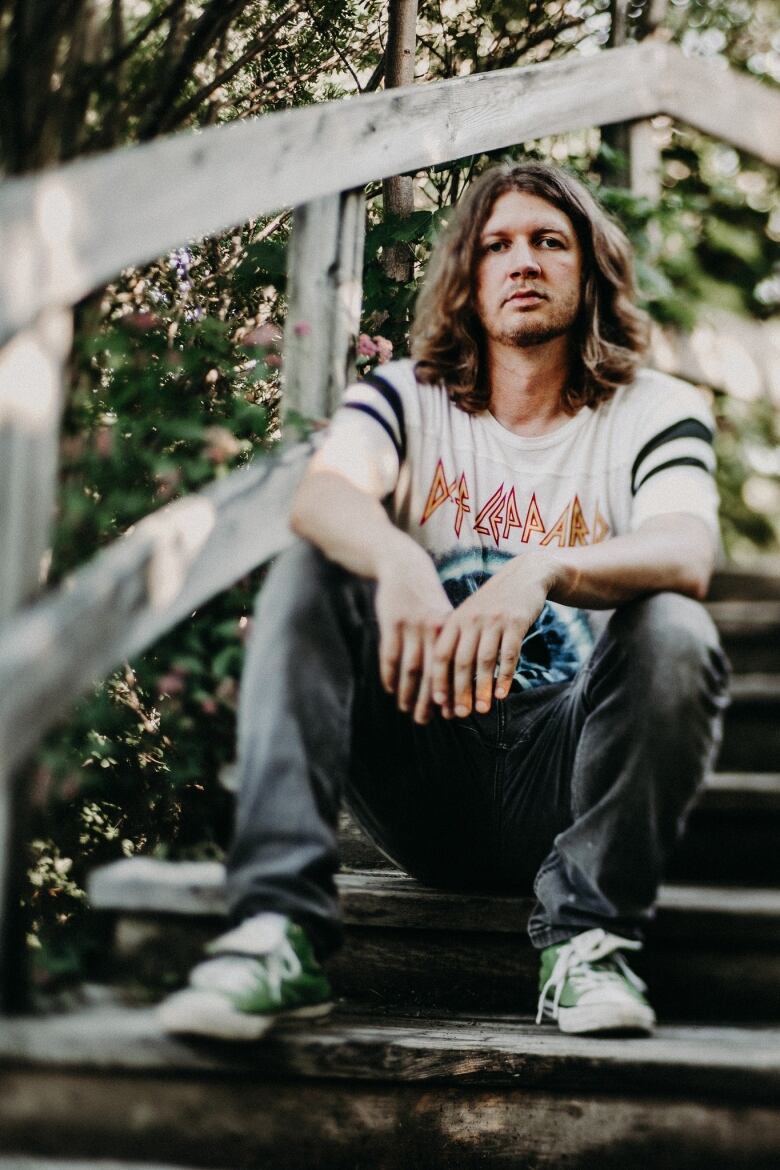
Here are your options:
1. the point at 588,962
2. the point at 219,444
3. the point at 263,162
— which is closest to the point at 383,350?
the point at 219,444

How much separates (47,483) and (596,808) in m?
0.70

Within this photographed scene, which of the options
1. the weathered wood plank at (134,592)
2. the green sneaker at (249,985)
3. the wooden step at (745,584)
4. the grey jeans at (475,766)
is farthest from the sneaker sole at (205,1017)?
the wooden step at (745,584)

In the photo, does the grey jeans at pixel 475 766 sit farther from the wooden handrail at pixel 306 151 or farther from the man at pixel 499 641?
the wooden handrail at pixel 306 151

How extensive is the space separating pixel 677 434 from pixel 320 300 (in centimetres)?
59

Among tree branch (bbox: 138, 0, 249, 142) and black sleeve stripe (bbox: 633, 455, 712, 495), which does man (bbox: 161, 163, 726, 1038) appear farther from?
tree branch (bbox: 138, 0, 249, 142)

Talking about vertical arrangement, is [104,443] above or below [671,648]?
above

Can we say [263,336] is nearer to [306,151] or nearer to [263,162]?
[306,151]

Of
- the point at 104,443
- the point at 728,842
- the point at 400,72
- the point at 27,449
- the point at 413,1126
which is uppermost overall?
the point at 400,72

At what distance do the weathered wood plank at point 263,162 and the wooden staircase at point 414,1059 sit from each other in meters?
0.66

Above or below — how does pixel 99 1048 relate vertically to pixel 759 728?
below

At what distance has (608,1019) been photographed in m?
1.16

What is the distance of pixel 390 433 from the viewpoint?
1398 mm

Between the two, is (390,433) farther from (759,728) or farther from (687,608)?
(759,728)

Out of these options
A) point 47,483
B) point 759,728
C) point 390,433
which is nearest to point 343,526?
point 390,433
